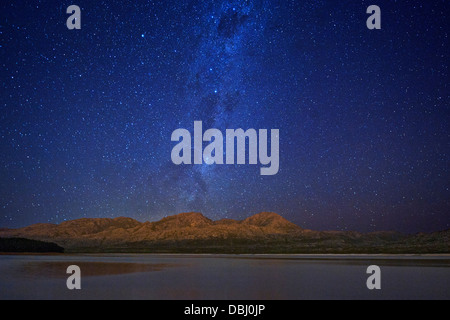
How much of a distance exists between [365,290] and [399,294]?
1.93 metres

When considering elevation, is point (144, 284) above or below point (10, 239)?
above

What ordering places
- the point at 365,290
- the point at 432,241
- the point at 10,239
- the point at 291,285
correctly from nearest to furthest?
the point at 365,290
the point at 291,285
the point at 10,239
the point at 432,241

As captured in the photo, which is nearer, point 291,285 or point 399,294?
point 399,294
